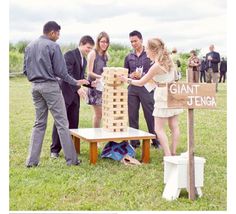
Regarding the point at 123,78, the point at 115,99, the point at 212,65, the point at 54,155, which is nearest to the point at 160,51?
the point at 123,78

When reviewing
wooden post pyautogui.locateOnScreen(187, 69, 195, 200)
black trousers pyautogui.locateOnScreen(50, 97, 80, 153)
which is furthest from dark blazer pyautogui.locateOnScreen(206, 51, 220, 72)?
wooden post pyautogui.locateOnScreen(187, 69, 195, 200)

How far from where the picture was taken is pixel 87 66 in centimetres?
535

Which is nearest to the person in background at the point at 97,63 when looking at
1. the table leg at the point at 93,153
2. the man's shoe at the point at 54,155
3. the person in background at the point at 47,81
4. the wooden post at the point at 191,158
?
the person in background at the point at 47,81

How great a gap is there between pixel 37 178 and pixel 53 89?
85cm

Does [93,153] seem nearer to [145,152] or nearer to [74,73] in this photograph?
[145,152]

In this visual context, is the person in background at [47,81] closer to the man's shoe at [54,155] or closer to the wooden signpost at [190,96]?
the man's shoe at [54,155]

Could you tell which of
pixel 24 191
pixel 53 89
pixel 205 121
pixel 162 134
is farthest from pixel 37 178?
pixel 205 121

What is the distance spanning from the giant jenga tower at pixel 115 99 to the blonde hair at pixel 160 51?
621 mm

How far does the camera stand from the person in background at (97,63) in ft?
16.9

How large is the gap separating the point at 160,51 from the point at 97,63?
3.75ft

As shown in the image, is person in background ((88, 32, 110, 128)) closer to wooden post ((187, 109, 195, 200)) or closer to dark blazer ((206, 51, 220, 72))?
wooden post ((187, 109, 195, 200))
